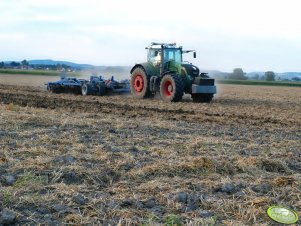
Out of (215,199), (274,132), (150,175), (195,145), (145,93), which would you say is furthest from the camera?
(145,93)

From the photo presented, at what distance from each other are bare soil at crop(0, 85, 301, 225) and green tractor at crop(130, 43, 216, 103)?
664 centimetres

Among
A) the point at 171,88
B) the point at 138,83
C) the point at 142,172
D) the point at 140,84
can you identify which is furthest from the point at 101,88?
the point at 142,172

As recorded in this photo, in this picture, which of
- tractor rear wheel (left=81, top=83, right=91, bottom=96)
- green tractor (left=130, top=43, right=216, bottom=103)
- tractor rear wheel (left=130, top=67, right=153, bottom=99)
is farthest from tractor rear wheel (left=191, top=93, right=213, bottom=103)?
tractor rear wheel (left=81, top=83, right=91, bottom=96)

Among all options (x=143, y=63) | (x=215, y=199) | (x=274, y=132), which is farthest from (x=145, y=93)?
(x=215, y=199)

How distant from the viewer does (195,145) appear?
286 inches

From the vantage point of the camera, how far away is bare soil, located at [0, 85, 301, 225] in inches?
160

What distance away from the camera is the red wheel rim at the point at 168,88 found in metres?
16.6

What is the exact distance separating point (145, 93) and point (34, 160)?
484 inches

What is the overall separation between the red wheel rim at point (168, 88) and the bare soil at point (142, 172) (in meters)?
6.92

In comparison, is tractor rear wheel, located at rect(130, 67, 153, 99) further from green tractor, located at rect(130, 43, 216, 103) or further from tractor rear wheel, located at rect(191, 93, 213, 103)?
tractor rear wheel, located at rect(191, 93, 213, 103)

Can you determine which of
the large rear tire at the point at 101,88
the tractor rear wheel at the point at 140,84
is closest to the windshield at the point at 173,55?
the tractor rear wheel at the point at 140,84

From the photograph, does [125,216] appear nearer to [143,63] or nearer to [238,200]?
[238,200]

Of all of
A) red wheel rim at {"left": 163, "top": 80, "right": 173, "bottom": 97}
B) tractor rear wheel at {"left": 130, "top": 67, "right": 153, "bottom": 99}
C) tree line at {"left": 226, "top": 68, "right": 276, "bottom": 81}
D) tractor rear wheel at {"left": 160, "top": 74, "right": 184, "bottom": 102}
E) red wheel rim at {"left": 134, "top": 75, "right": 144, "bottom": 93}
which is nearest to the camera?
A: tractor rear wheel at {"left": 160, "top": 74, "right": 184, "bottom": 102}

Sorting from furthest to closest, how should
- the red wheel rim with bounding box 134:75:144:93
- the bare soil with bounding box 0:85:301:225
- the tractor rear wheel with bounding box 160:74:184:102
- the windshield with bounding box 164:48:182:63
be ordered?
1. the red wheel rim with bounding box 134:75:144:93
2. the windshield with bounding box 164:48:182:63
3. the tractor rear wheel with bounding box 160:74:184:102
4. the bare soil with bounding box 0:85:301:225
